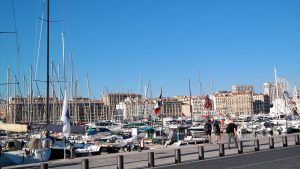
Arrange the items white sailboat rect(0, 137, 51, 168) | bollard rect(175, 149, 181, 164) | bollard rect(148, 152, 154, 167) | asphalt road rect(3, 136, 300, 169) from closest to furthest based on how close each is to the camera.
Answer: asphalt road rect(3, 136, 300, 169), bollard rect(148, 152, 154, 167), bollard rect(175, 149, 181, 164), white sailboat rect(0, 137, 51, 168)

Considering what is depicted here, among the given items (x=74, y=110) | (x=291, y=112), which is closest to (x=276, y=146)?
(x=74, y=110)

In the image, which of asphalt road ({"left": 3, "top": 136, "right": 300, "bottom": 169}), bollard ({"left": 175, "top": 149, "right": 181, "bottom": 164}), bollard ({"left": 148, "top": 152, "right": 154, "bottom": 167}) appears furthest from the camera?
bollard ({"left": 175, "top": 149, "right": 181, "bottom": 164})

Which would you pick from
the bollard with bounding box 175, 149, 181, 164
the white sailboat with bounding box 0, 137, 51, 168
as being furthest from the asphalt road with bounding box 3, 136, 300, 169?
the white sailboat with bounding box 0, 137, 51, 168

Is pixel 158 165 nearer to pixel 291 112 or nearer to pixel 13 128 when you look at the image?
pixel 13 128

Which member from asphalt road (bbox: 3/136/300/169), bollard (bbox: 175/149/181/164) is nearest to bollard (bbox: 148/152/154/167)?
asphalt road (bbox: 3/136/300/169)

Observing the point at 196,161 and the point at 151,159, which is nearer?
the point at 151,159

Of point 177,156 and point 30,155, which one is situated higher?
point 177,156

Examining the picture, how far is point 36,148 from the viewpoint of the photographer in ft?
82.7

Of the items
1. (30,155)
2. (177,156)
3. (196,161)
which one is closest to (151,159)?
(177,156)

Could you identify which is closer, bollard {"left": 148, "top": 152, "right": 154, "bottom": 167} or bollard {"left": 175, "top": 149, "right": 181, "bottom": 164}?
bollard {"left": 148, "top": 152, "right": 154, "bottom": 167}

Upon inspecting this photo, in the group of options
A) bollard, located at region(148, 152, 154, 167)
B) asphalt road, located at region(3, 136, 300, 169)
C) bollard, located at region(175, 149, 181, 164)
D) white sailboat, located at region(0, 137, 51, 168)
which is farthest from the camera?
white sailboat, located at region(0, 137, 51, 168)

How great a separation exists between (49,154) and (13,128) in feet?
8.45

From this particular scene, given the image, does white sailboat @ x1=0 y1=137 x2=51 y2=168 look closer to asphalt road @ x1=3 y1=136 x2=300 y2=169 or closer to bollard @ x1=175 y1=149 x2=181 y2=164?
asphalt road @ x1=3 y1=136 x2=300 y2=169

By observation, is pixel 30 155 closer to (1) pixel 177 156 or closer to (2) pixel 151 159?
(2) pixel 151 159
